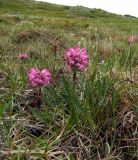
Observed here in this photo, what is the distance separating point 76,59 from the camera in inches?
128

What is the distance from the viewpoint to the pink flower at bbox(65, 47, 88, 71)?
3215 mm

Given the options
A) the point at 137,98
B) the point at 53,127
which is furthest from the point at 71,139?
the point at 137,98

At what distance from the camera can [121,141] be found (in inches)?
135

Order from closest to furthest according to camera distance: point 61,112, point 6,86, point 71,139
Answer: point 71,139 < point 61,112 < point 6,86

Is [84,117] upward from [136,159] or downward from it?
upward

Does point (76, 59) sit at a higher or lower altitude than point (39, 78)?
higher

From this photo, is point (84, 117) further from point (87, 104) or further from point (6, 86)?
point (6, 86)

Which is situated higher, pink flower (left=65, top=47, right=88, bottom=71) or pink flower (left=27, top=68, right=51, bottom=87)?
pink flower (left=65, top=47, right=88, bottom=71)

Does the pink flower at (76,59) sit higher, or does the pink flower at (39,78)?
the pink flower at (76,59)

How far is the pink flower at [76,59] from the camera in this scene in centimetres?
321

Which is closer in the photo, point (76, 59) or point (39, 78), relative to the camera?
point (76, 59)

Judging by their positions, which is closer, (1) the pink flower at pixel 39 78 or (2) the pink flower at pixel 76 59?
(2) the pink flower at pixel 76 59

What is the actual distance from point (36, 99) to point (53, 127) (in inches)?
27.1

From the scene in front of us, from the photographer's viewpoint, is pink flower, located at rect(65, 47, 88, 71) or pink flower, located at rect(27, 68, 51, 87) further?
pink flower, located at rect(27, 68, 51, 87)
